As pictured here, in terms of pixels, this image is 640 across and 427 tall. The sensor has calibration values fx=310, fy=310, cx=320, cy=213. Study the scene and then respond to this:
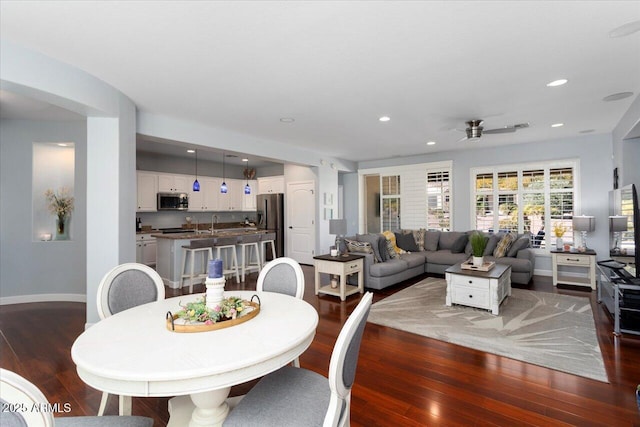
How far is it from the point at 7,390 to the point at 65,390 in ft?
6.33

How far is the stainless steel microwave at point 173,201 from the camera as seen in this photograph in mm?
7148

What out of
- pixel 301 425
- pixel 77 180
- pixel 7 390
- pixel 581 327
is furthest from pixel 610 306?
pixel 77 180

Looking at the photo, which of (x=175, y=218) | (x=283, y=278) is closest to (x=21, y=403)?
(x=283, y=278)

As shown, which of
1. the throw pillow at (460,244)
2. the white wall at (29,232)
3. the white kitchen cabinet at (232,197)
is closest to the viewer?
the white wall at (29,232)

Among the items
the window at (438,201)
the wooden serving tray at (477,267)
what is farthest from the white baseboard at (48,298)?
the window at (438,201)

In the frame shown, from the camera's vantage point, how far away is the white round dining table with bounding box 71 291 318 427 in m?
1.18

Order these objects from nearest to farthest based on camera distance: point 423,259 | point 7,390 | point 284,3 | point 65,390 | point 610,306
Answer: point 7,390 < point 284,3 < point 65,390 < point 610,306 < point 423,259

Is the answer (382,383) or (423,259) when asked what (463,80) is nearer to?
(382,383)

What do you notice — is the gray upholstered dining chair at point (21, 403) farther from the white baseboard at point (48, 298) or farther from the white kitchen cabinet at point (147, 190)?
the white kitchen cabinet at point (147, 190)

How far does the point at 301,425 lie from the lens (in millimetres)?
1273

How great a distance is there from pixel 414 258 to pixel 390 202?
236 centimetres

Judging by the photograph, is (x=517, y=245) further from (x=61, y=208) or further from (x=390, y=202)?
(x=61, y=208)

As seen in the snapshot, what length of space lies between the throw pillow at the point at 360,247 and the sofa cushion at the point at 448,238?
2209 mm

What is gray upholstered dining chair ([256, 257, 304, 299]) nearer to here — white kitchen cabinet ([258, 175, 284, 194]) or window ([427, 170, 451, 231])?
window ([427, 170, 451, 231])
